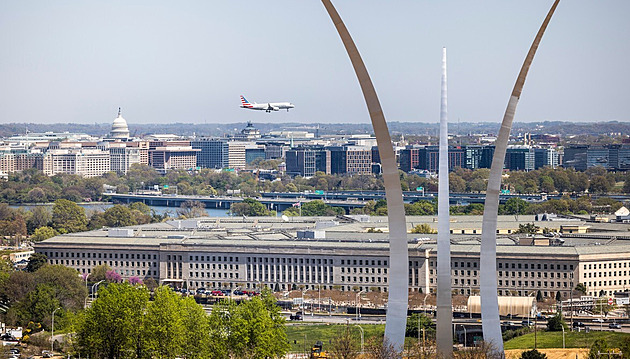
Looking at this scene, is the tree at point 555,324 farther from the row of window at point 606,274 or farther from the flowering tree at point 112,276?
the flowering tree at point 112,276

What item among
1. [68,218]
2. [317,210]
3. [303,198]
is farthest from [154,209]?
[68,218]

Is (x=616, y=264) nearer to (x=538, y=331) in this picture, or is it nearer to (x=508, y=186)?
(x=538, y=331)

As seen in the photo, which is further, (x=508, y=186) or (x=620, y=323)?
(x=508, y=186)

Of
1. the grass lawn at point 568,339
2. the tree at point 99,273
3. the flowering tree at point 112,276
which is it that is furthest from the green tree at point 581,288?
the tree at point 99,273

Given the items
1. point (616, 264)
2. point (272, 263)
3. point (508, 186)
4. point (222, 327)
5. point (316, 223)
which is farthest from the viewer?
point (508, 186)

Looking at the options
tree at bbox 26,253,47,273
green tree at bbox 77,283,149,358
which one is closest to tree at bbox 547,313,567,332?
green tree at bbox 77,283,149,358

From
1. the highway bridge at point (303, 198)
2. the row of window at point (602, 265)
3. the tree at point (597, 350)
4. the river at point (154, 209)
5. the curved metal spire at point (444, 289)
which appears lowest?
the river at point (154, 209)

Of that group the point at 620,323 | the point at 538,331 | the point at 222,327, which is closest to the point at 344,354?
the point at 222,327

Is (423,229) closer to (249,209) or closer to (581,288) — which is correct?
(581,288)
